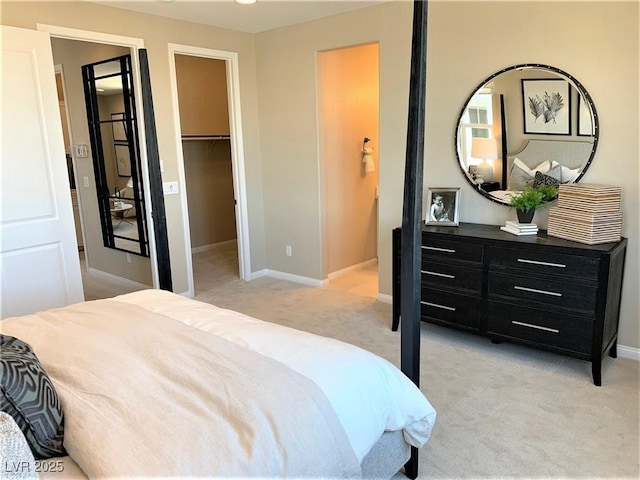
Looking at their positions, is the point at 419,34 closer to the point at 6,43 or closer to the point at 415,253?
the point at 415,253

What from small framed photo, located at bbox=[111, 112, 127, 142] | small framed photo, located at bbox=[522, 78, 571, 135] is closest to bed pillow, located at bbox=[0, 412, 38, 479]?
small framed photo, located at bbox=[522, 78, 571, 135]

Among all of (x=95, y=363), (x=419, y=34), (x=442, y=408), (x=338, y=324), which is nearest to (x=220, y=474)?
(x=95, y=363)

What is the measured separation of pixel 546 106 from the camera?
3.04 meters

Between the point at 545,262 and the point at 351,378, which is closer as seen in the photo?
the point at 351,378

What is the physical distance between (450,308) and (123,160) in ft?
10.9

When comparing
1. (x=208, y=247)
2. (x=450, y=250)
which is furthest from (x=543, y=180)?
(x=208, y=247)

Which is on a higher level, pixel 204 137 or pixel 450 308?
pixel 204 137

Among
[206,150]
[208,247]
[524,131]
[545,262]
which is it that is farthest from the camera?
[208,247]

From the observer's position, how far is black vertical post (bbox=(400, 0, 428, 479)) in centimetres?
163

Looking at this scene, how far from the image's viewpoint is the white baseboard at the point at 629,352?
2.97 m

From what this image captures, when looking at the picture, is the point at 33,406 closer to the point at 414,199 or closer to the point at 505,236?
the point at 414,199

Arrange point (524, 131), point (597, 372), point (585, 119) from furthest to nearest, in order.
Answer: point (524, 131)
point (585, 119)
point (597, 372)

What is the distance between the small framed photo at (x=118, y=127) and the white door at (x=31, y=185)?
120cm

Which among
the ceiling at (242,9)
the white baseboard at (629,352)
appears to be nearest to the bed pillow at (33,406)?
the ceiling at (242,9)
